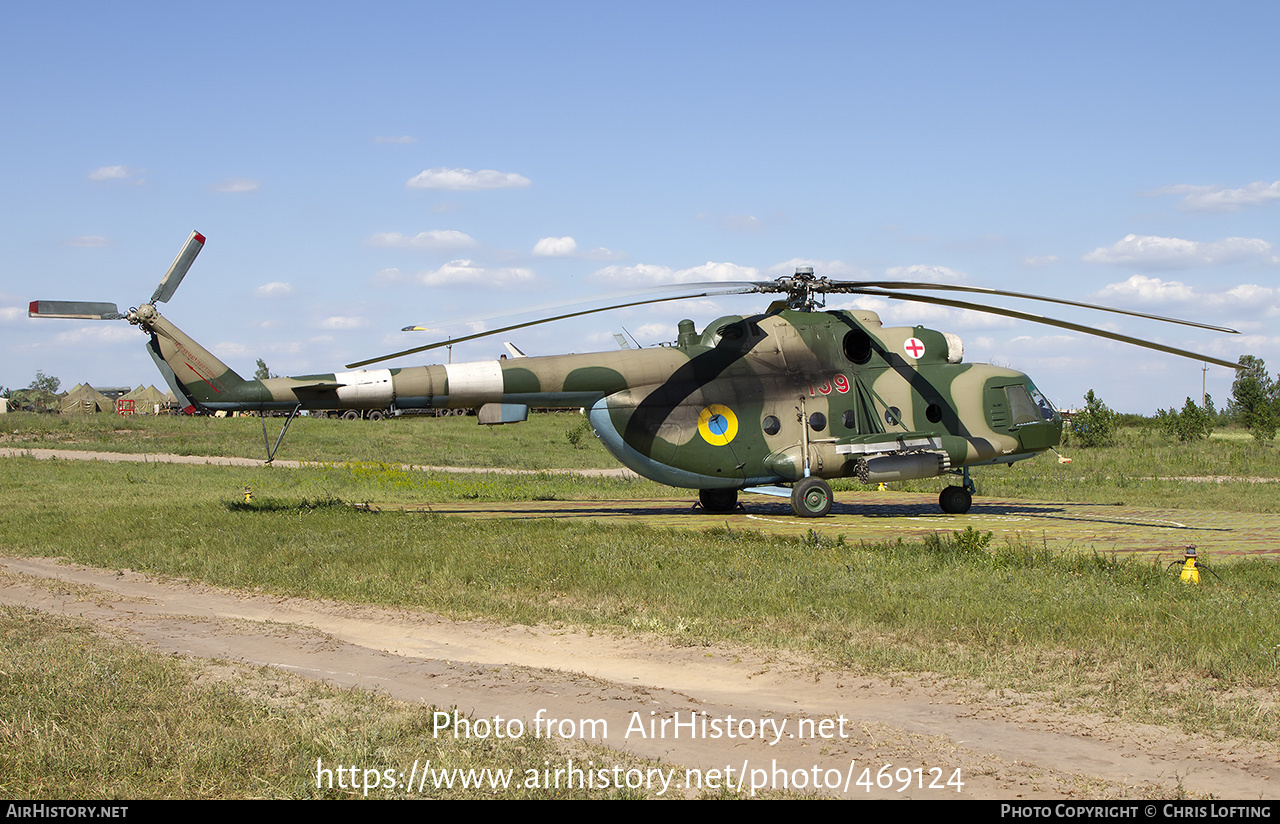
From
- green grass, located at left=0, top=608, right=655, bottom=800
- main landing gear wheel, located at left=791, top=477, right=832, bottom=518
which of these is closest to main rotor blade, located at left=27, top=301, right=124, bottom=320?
green grass, located at left=0, top=608, right=655, bottom=800

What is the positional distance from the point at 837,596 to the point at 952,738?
4592 mm

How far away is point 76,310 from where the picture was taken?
17.0m

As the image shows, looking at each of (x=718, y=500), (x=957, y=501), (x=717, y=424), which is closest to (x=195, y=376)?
(x=717, y=424)

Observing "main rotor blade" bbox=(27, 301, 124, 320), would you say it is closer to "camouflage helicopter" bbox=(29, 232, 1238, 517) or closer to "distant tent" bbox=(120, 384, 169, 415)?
"camouflage helicopter" bbox=(29, 232, 1238, 517)

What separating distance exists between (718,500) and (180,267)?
11.5m

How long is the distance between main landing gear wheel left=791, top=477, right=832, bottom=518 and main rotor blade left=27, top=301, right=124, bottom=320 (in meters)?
12.8

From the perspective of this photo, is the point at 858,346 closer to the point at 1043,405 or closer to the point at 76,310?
the point at 1043,405

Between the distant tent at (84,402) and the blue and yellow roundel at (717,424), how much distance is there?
7839 cm

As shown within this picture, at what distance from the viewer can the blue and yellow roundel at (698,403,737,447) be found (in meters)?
19.2

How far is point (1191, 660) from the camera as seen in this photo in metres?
9.34

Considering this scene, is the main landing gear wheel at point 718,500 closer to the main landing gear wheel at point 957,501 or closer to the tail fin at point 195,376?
the main landing gear wheel at point 957,501

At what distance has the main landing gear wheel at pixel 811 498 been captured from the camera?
768 inches

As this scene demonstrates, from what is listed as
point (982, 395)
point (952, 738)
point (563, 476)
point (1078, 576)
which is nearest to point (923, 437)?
point (982, 395)
